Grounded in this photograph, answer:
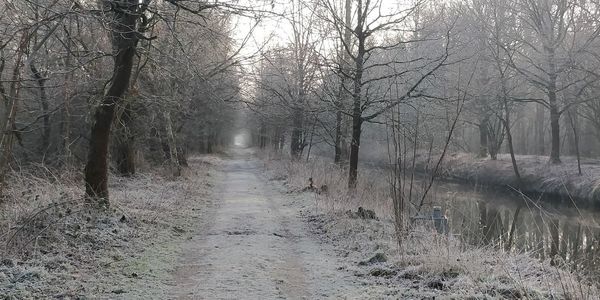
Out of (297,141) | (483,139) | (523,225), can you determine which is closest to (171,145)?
(297,141)

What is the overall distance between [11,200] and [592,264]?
10.7 m

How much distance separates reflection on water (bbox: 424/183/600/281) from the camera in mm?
10219

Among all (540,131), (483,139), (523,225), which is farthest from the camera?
(540,131)

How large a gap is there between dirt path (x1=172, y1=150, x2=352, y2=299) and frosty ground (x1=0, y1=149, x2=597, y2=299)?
0.7 inches

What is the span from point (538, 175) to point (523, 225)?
1176 centimetres

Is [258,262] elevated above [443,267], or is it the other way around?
[443,267]

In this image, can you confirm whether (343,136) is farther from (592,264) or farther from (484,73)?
(484,73)

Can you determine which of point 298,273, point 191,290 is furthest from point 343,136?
point 191,290

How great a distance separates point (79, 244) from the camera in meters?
7.05

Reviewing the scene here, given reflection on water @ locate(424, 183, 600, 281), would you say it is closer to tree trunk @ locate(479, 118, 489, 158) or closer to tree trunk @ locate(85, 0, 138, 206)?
tree trunk @ locate(85, 0, 138, 206)

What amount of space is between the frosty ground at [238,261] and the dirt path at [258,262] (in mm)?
17

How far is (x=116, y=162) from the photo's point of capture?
19.6 m

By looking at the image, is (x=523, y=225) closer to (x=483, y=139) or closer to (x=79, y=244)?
(x=79, y=244)

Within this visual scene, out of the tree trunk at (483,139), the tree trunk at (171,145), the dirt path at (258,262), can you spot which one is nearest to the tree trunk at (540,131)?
the tree trunk at (483,139)
